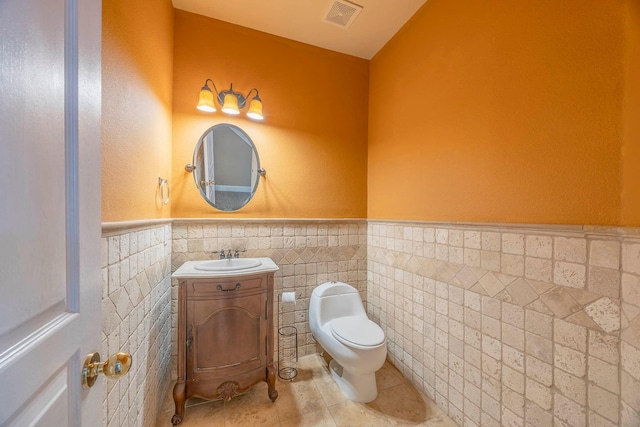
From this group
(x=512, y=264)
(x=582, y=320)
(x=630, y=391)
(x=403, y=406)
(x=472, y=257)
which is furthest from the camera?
(x=403, y=406)

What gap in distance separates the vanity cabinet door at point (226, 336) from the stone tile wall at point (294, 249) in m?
0.46

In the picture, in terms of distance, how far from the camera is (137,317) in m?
1.12

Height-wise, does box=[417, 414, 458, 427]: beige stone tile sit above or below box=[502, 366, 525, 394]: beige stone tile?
below

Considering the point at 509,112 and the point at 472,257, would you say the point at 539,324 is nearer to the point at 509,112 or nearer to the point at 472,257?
the point at 472,257

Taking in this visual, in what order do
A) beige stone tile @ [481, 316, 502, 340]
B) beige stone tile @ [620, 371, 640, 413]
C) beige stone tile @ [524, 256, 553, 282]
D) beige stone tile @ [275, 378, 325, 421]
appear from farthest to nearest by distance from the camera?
beige stone tile @ [275, 378, 325, 421], beige stone tile @ [481, 316, 502, 340], beige stone tile @ [524, 256, 553, 282], beige stone tile @ [620, 371, 640, 413]

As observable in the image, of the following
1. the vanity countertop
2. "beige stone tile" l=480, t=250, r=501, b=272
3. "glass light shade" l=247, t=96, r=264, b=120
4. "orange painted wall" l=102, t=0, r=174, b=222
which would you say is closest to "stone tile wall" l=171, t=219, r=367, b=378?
the vanity countertop

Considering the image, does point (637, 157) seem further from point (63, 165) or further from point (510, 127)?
point (63, 165)

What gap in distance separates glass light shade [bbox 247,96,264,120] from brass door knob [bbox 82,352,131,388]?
66.5 inches

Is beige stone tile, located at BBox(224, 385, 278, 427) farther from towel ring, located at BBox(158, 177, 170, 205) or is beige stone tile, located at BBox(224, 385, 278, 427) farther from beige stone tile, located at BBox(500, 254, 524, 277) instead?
beige stone tile, located at BBox(500, 254, 524, 277)

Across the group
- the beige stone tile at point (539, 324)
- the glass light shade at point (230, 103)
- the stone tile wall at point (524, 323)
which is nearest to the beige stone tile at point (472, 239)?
the stone tile wall at point (524, 323)

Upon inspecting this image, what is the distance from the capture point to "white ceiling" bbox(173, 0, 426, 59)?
5.52ft

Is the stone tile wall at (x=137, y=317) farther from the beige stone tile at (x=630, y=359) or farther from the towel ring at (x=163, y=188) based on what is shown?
the beige stone tile at (x=630, y=359)

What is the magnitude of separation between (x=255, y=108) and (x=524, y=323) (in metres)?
2.07

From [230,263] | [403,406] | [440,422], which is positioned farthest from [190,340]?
[440,422]
